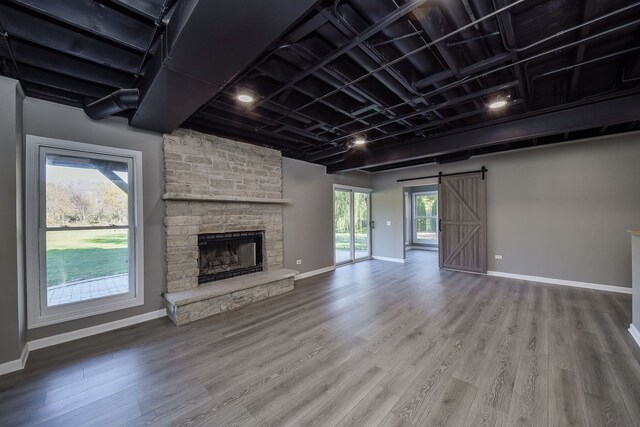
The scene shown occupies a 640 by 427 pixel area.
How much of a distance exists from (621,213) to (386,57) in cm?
541

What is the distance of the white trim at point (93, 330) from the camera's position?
8.87 feet

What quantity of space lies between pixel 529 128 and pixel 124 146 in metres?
5.62

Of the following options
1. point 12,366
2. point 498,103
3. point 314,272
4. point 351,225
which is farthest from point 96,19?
point 351,225

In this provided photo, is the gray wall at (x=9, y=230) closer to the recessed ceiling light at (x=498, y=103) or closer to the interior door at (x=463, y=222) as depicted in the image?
the recessed ceiling light at (x=498, y=103)

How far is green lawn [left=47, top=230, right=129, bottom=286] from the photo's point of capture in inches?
112

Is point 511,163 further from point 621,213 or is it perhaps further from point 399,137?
point 399,137

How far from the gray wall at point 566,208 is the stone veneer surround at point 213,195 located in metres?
4.86

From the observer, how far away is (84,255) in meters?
3.04

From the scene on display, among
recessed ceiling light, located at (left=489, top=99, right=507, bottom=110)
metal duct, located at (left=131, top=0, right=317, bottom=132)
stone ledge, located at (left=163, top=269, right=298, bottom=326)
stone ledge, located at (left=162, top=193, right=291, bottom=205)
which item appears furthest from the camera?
stone ledge, located at (left=162, top=193, right=291, bottom=205)

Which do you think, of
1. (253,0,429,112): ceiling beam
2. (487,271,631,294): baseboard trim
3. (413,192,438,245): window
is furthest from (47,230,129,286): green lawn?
(413,192,438,245): window

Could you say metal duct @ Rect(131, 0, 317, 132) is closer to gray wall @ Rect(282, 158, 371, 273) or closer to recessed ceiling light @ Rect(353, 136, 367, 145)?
recessed ceiling light @ Rect(353, 136, 367, 145)

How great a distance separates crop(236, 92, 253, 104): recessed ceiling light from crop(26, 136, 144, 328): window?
1784mm

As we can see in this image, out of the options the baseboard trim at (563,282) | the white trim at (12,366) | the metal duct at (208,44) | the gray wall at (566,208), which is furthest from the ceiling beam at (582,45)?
the white trim at (12,366)

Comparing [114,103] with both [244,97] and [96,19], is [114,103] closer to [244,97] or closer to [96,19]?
[96,19]
